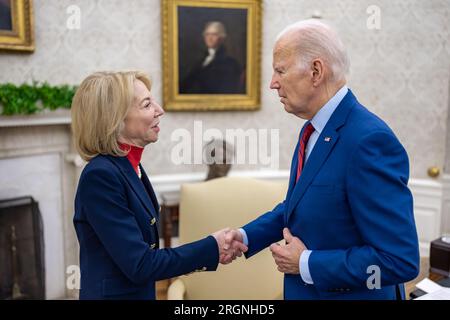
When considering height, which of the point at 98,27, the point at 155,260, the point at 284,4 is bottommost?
the point at 155,260

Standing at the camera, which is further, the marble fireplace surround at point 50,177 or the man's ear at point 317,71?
the marble fireplace surround at point 50,177

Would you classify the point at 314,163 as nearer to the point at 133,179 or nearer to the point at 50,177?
the point at 133,179

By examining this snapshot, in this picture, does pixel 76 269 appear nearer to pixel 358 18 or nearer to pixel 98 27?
pixel 98 27

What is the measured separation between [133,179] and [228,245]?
0.45 metres

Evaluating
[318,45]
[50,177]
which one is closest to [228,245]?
[318,45]

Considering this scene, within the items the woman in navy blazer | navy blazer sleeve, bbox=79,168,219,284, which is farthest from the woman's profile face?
navy blazer sleeve, bbox=79,168,219,284

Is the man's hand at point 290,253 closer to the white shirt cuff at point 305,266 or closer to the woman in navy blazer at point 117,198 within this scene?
the white shirt cuff at point 305,266

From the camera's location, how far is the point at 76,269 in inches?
146

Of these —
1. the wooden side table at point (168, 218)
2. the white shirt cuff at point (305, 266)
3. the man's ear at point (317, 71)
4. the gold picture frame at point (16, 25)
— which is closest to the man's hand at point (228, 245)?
the white shirt cuff at point (305, 266)

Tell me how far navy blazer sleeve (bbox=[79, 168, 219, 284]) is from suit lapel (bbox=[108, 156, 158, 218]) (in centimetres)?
5

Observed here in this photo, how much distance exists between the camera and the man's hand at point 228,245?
1.60 m

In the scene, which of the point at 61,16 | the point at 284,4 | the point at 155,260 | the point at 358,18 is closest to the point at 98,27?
the point at 61,16

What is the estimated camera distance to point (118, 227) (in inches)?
52.3
